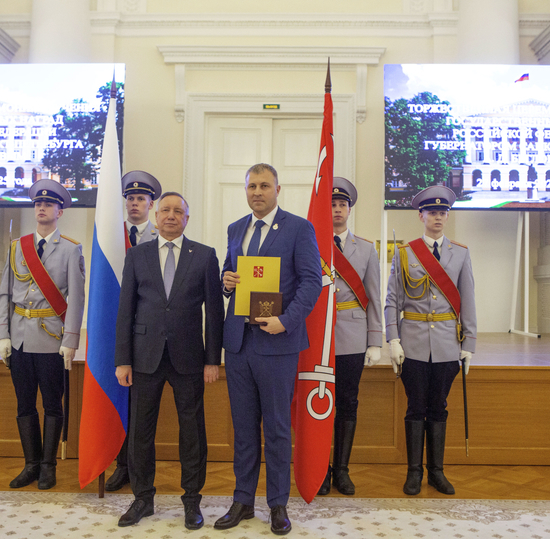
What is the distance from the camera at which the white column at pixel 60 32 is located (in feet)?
16.7

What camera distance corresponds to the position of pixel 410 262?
2.67m

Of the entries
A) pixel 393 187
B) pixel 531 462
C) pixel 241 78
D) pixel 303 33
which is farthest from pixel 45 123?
pixel 531 462

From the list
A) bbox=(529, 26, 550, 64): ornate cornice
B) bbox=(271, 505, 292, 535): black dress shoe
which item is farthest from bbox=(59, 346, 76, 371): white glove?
bbox=(529, 26, 550, 64): ornate cornice

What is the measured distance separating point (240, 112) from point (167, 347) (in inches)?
139

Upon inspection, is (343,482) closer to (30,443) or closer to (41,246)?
(30,443)

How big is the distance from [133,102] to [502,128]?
3.49m

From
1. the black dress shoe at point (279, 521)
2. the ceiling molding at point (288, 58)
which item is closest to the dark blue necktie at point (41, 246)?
the black dress shoe at point (279, 521)

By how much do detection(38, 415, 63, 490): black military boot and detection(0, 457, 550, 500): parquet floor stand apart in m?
0.06

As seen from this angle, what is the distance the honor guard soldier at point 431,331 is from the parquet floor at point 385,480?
0.13 metres

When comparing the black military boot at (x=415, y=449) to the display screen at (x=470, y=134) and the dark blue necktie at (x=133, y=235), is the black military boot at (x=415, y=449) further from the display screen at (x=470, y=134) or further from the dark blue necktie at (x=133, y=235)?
the display screen at (x=470, y=134)

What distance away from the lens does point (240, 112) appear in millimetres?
5180

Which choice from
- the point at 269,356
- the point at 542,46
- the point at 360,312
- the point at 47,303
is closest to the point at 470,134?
the point at 542,46

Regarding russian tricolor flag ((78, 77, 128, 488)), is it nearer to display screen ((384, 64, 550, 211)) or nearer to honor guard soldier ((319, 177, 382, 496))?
honor guard soldier ((319, 177, 382, 496))

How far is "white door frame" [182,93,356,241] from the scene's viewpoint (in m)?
5.14
